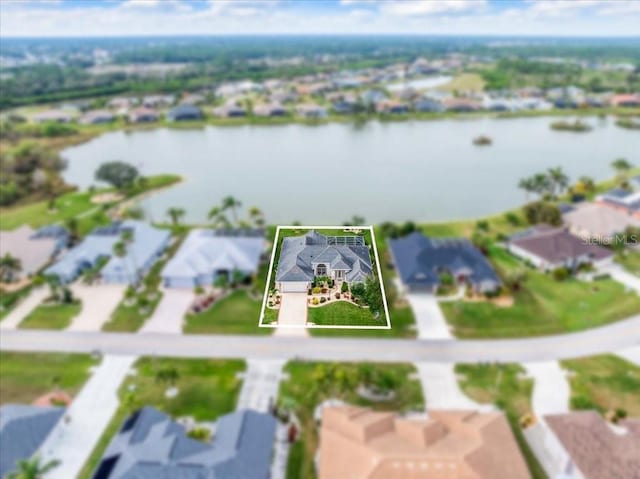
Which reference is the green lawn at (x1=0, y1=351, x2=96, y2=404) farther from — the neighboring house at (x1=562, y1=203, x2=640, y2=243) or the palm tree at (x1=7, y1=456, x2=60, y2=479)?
the neighboring house at (x1=562, y1=203, x2=640, y2=243)

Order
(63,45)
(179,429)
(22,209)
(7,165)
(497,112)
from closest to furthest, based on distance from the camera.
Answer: (179,429)
(22,209)
(7,165)
(497,112)
(63,45)

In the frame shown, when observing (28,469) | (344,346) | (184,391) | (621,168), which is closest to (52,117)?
(184,391)

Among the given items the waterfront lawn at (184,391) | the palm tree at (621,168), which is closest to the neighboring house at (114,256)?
the waterfront lawn at (184,391)

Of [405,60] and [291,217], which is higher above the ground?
[405,60]

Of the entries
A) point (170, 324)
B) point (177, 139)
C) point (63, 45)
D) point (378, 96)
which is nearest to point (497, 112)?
point (378, 96)

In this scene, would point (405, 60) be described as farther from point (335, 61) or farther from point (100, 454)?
point (100, 454)

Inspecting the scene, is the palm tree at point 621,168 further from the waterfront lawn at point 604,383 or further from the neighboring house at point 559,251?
the waterfront lawn at point 604,383

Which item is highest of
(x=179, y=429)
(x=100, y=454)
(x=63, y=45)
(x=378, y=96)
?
(x=63, y=45)

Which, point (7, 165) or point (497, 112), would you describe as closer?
point (7, 165)
